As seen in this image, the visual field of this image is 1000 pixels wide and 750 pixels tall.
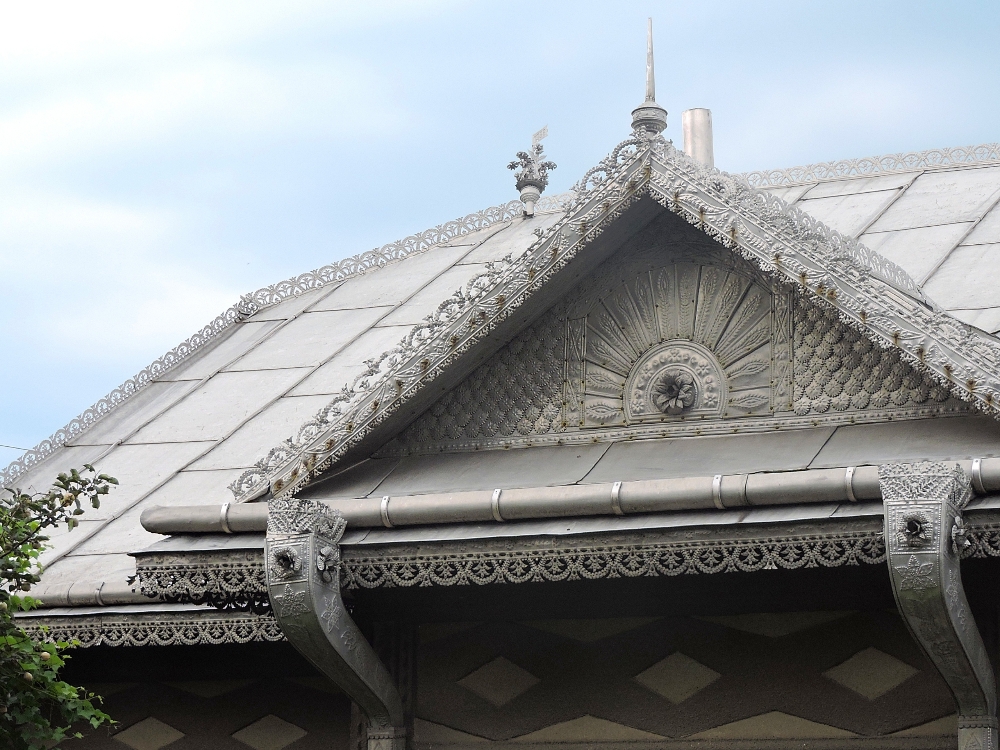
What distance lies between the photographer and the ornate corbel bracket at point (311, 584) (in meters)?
7.61

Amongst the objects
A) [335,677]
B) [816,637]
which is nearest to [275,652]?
[335,677]

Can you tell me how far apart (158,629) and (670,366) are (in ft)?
10.8

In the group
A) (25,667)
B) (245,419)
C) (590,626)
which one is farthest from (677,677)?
(245,419)

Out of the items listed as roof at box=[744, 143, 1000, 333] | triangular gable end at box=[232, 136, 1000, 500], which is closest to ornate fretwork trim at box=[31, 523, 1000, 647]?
triangular gable end at box=[232, 136, 1000, 500]

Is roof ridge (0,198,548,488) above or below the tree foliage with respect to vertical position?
above

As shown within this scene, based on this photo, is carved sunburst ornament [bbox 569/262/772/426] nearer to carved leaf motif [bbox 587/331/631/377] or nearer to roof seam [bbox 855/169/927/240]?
carved leaf motif [bbox 587/331/631/377]

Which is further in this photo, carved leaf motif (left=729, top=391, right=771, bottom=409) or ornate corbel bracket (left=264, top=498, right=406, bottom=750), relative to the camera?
carved leaf motif (left=729, top=391, right=771, bottom=409)

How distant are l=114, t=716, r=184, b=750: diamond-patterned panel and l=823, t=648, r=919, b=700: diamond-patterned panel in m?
4.19

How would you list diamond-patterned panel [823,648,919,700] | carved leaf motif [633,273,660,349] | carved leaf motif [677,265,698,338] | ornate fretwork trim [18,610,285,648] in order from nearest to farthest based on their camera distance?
1. diamond-patterned panel [823,648,919,700]
2. carved leaf motif [677,265,698,338]
3. carved leaf motif [633,273,660,349]
4. ornate fretwork trim [18,610,285,648]

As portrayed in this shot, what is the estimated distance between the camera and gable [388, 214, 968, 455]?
25.6 ft

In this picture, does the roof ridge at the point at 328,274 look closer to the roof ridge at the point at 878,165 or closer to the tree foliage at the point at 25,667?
the roof ridge at the point at 878,165

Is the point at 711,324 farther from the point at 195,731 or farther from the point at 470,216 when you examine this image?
the point at 470,216

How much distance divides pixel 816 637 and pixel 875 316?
1807 mm

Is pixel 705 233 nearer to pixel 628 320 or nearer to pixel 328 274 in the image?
pixel 628 320
